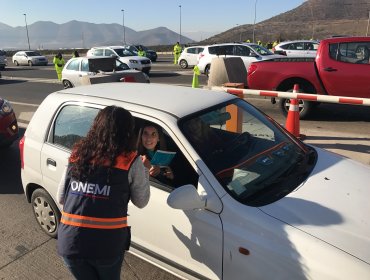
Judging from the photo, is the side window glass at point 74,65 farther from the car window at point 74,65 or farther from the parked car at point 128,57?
the parked car at point 128,57

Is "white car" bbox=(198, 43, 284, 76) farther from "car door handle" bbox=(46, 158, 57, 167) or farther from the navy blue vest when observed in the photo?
the navy blue vest

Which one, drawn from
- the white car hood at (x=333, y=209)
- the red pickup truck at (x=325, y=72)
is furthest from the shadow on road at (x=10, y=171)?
the red pickup truck at (x=325, y=72)

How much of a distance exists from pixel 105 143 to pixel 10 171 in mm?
4581

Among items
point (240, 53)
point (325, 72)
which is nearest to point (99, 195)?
point (325, 72)

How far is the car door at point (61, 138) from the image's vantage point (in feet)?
10.8

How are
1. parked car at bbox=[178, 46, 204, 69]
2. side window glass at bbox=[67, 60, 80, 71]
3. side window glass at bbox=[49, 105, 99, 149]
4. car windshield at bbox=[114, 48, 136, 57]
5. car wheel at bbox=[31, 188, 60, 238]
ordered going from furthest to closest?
parked car at bbox=[178, 46, 204, 69] < car windshield at bbox=[114, 48, 136, 57] < side window glass at bbox=[67, 60, 80, 71] < car wheel at bbox=[31, 188, 60, 238] < side window glass at bbox=[49, 105, 99, 149]

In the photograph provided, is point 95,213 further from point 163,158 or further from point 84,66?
point 84,66

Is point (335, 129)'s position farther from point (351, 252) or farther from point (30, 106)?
point (30, 106)

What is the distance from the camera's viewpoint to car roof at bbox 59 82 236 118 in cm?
298

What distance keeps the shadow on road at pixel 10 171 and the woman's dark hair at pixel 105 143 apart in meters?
3.56

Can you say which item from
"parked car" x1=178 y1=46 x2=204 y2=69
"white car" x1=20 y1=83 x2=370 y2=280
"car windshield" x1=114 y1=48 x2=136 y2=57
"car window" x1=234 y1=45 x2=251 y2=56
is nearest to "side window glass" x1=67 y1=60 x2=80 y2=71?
"car windshield" x1=114 y1=48 x2=136 y2=57

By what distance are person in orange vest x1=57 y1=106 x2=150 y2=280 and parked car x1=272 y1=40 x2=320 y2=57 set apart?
18179mm

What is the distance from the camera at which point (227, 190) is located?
100.0 inches

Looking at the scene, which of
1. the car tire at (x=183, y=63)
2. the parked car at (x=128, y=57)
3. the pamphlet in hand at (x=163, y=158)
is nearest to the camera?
the pamphlet in hand at (x=163, y=158)
